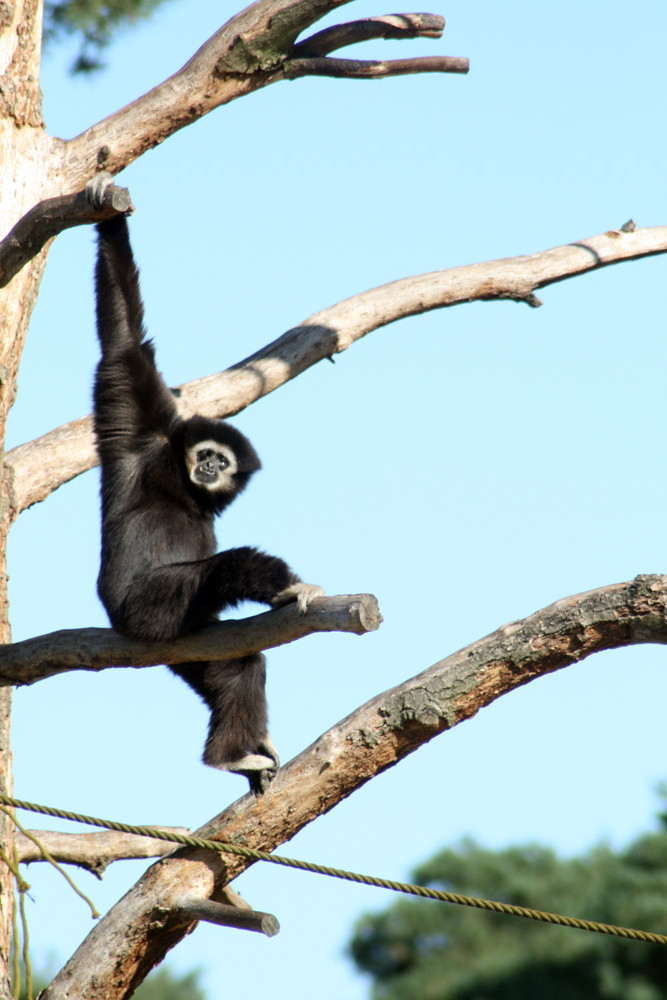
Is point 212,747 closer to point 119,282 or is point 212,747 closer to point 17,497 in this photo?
point 17,497

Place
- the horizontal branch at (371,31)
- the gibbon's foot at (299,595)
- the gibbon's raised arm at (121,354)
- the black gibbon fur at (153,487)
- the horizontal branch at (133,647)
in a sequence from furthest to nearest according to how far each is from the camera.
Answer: the horizontal branch at (371,31) < the gibbon's raised arm at (121,354) < the black gibbon fur at (153,487) < the horizontal branch at (133,647) < the gibbon's foot at (299,595)

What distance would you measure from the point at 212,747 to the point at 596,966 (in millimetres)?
19898

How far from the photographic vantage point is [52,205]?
505 centimetres

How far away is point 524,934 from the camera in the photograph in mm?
26078

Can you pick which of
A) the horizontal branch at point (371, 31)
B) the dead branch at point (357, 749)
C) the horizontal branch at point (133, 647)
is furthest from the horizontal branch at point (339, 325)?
the dead branch at point (357, 749)

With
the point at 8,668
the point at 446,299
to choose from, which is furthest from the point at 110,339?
the point at 446,299

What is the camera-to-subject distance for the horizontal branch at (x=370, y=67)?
662 cm

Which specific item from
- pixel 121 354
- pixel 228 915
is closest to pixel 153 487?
pixel 121 354

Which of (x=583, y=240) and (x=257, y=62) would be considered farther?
(x=583, y=240)

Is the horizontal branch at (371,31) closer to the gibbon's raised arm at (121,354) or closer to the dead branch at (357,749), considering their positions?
the gibbon's raised arm at (121,354)

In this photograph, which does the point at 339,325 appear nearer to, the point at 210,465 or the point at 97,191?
the point at 210,465

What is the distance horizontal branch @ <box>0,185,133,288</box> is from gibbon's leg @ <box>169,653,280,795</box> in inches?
95.4

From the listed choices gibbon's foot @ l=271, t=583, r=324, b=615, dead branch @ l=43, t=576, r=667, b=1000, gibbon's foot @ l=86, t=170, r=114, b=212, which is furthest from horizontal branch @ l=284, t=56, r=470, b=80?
dead branch @ l=43, t=576, r=667, b=1000

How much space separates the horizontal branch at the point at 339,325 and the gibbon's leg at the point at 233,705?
184 centimetres
